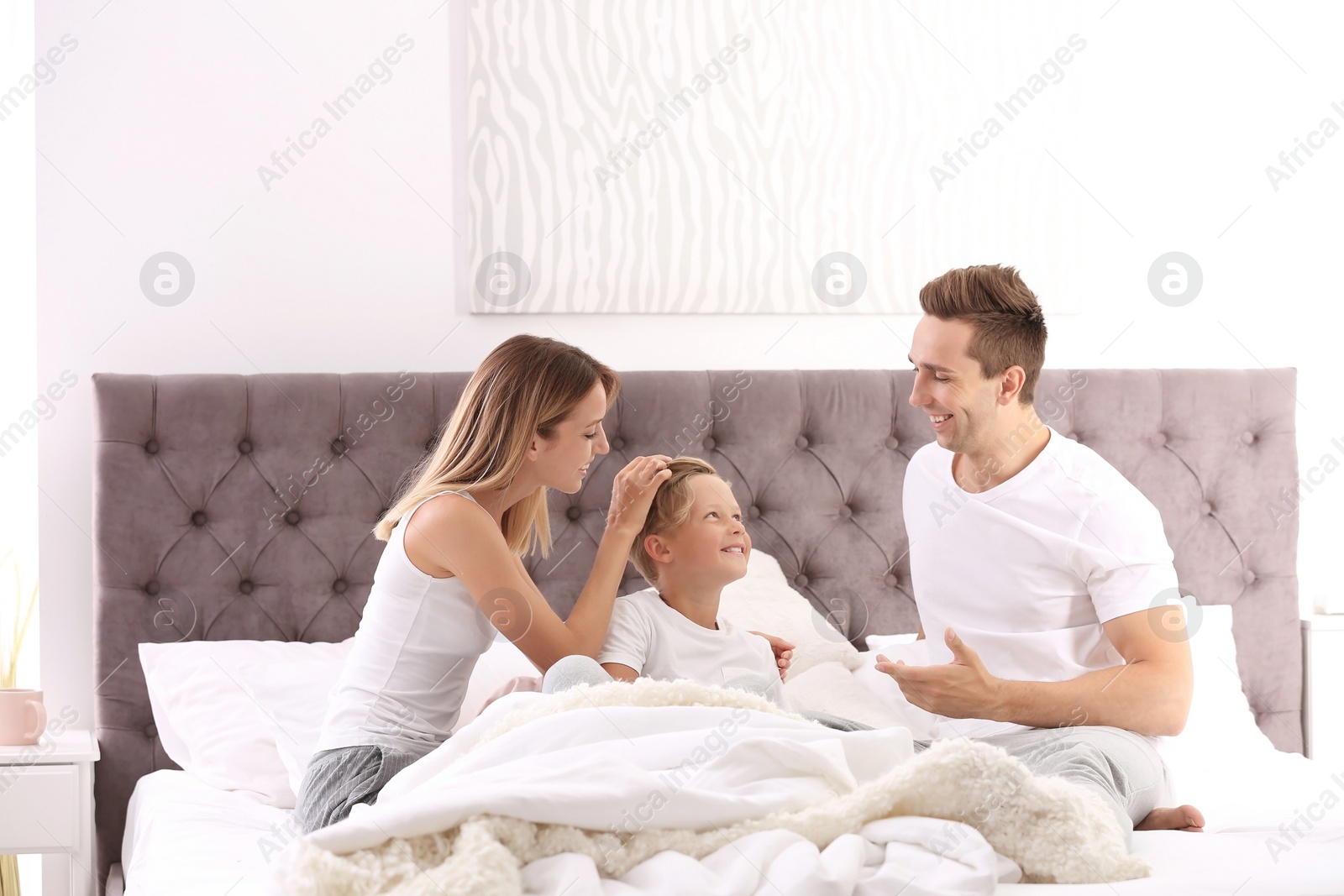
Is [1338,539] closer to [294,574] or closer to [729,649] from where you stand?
[729,649]

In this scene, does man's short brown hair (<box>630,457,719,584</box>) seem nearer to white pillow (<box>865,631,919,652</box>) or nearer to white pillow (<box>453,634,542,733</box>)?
white pillow (<box>453,634,542,733</box>)

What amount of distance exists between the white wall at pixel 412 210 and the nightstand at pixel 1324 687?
0.55ft

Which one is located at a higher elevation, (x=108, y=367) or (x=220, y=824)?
(x=108, y=367)

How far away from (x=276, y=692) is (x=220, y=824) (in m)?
0.30

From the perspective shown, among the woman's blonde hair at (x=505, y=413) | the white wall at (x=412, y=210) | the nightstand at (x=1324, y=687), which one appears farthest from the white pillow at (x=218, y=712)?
the nightstand at (x=1324, y=687)

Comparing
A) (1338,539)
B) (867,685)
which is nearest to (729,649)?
(867,685)

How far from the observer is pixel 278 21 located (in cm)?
250

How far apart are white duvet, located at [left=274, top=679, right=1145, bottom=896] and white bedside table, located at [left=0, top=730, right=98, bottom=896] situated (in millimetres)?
1157

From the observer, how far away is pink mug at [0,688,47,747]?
2.17m

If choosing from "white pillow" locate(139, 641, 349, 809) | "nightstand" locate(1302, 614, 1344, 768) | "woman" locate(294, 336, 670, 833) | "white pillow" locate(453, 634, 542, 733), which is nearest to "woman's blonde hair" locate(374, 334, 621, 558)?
"woman" locate(294, 336, 670, 833)

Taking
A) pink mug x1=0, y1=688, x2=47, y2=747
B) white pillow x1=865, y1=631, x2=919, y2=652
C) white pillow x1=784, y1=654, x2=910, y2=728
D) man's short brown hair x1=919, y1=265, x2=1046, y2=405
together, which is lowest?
pink mug x1=0, y1=688, x2=47, y2=747

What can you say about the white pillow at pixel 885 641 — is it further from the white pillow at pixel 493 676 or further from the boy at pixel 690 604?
the white pillow at pixel 493 676

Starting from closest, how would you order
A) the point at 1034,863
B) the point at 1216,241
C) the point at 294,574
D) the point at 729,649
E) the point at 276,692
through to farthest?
the point at 1034,863, the point at 729,649, the point at 276,692, the point at 294,574, the point at 1216,241

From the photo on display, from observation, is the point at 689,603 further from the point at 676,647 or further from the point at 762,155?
the point at 762,155
